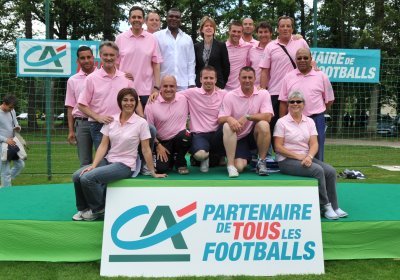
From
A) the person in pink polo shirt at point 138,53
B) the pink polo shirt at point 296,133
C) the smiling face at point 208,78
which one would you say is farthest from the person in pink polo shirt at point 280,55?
the person in pink polo shirt at point 138,53

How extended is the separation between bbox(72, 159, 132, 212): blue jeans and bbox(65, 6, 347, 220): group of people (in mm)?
10

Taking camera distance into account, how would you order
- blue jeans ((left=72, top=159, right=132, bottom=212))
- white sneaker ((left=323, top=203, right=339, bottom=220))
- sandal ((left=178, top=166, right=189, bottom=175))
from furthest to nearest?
sandal ((left=178, top=166, right=189, bottom=175)) < white sneaker ((left=323, top=203, right=339, bottom=220)) < blue jeans ((left=72, top=159, right=132, bottom=212))

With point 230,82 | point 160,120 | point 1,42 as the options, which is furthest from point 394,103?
point 1,42

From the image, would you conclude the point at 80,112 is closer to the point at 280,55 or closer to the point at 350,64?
the point at 280,55

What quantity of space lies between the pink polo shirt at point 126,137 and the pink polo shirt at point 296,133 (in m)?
1.49

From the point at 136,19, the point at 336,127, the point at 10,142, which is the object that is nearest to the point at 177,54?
the point at 136,19

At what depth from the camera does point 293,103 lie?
4.74 m

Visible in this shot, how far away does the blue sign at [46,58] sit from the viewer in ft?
29.2

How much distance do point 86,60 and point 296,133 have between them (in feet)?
8.63

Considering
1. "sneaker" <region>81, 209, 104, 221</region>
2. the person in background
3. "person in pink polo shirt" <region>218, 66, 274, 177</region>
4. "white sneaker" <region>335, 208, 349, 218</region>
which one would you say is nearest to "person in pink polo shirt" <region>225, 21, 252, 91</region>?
"person in pink polo shirt" <region>218, 66, 274, 177</region>

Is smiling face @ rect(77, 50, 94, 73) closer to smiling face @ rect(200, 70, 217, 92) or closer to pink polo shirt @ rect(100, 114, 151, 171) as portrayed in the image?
pink polo shirt @ rect(100, 114, 151, 171)

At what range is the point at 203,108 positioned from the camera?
5.35 m

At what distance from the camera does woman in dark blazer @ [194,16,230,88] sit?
18.4 ft

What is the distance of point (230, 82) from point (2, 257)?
3.55 metres
